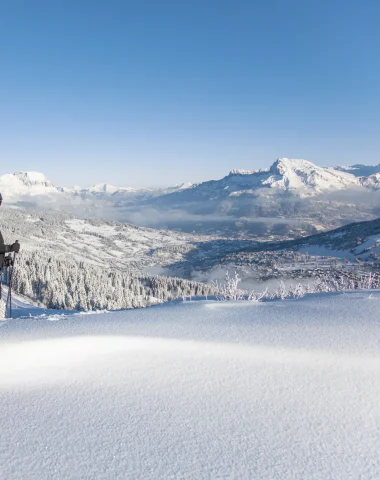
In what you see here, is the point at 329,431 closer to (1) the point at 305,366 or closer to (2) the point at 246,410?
(2) the point at 246,410

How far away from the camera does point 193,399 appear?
4.92 metres

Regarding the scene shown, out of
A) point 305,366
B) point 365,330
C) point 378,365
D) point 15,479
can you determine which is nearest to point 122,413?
point 15,479

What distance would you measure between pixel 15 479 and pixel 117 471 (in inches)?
38.4

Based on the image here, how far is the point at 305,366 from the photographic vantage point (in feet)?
19.3

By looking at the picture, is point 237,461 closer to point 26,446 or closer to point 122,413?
point 122,413

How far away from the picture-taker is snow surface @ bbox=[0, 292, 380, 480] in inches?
140

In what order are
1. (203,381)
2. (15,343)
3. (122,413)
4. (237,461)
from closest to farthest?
1. (237,461)
2. (122,413)
3. (203,381)
4. (15,343)

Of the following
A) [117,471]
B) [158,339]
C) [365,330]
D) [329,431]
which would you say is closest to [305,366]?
[329,431]

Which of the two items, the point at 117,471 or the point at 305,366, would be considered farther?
the point at 305,366

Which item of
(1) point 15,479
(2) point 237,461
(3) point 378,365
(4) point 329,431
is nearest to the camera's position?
(1) point 15,479

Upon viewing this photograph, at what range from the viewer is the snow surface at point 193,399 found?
140 inches

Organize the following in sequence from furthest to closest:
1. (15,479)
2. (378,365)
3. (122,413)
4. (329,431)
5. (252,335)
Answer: (252,335)
(378,365)
(122,413)
(329,431)
(15,479)

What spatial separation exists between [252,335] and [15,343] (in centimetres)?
499

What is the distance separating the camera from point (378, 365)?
229 inches
